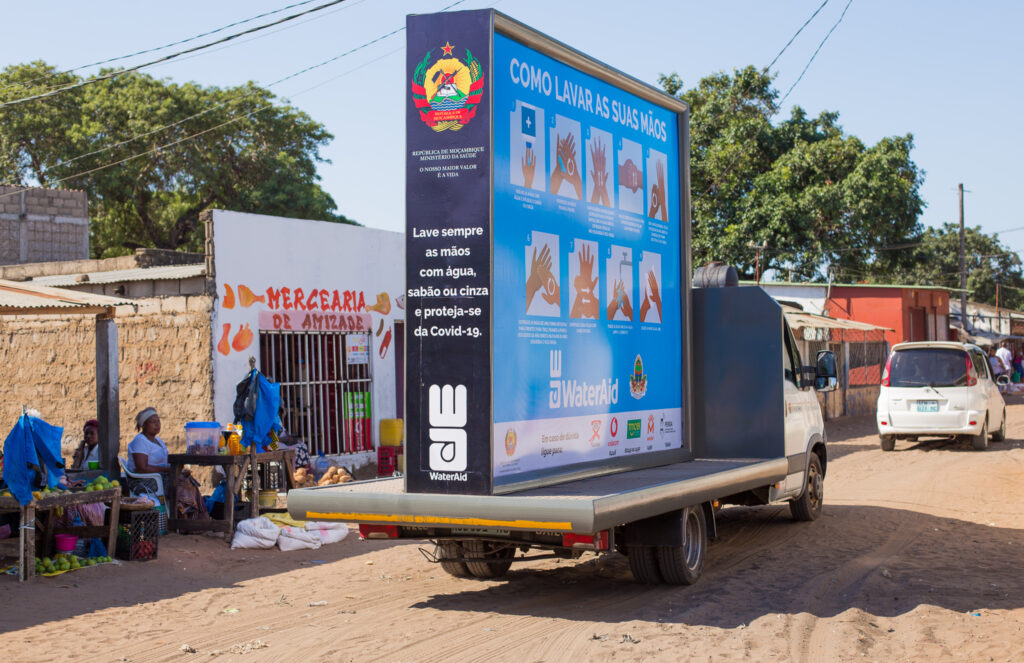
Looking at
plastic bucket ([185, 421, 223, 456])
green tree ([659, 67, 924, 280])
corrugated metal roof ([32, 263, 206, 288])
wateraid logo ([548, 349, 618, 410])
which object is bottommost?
Result: plastic bucket ([185, 421, 223, 456])

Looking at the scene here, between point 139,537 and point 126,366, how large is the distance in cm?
511

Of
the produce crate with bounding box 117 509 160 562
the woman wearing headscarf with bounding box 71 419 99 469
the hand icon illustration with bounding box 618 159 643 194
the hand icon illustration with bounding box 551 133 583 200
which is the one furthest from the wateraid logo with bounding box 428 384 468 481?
the woman wearing headscarf with bounding box 71 419 99 469

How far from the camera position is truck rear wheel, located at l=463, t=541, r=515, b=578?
294 inches

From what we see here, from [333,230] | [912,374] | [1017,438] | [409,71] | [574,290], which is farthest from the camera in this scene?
[1017,438]

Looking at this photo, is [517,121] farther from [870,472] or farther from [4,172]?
[4,172]

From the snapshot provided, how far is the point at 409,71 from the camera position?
6.64 m

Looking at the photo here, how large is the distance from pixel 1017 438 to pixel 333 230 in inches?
561

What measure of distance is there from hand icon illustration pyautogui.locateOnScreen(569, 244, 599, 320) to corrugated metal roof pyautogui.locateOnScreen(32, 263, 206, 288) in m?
6.93

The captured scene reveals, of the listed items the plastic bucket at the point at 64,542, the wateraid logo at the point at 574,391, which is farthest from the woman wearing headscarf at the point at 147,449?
the wateraid logo at the point at 574,391

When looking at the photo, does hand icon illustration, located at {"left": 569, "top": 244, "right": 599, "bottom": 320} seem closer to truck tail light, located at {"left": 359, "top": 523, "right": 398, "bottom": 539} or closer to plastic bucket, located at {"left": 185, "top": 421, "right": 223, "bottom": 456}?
truck tail light, located at {"left": 359, "top": 523, "right": 398, "bottom": 539}

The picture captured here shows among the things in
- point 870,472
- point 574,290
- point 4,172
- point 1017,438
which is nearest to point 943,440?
point 1017,438

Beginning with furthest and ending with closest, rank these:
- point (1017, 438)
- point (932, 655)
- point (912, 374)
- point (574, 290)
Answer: point (1017, 438), point (912, 374), point (574, 290), point (932, 655)

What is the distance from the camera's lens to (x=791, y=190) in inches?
1372

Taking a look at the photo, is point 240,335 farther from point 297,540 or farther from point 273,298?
point 297,540
